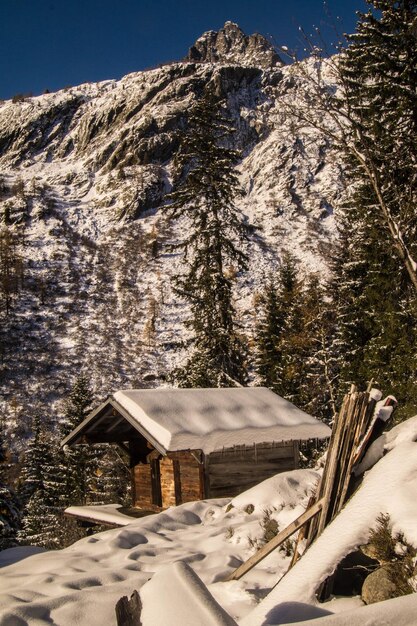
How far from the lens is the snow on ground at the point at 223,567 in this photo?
119 inches

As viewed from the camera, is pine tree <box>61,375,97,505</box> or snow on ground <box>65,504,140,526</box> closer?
snow on ground <box>65,504,140,526</box>

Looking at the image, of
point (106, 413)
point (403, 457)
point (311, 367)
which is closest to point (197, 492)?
point (106, 413)

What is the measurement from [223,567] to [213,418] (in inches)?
272

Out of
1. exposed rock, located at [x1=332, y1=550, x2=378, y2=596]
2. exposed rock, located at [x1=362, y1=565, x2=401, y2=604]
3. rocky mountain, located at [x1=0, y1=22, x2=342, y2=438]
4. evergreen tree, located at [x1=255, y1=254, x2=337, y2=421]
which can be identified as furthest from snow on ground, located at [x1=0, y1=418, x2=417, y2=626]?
rocky mountain, located at [x1=0, y1=22, x2=342, y2=438]

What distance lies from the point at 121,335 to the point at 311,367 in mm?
35372

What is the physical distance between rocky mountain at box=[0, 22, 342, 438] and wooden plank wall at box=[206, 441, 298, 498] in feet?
56.8

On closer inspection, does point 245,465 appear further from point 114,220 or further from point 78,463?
point 114,220

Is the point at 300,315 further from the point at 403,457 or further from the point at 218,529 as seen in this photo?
the point at 403,457

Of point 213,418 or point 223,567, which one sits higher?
point 213,418

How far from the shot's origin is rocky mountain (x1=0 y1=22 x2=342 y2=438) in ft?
184

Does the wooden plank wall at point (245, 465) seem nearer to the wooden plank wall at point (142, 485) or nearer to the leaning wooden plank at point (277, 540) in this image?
the wooden plank wall at point (142, 485)

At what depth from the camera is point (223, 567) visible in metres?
6.68

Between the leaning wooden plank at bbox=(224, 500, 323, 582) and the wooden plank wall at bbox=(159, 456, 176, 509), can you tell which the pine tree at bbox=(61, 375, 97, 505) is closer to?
the wooden plank wall at bbox=(159, 456, 176, 509)

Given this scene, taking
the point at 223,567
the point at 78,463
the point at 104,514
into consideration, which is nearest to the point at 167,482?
the point at 104,514
